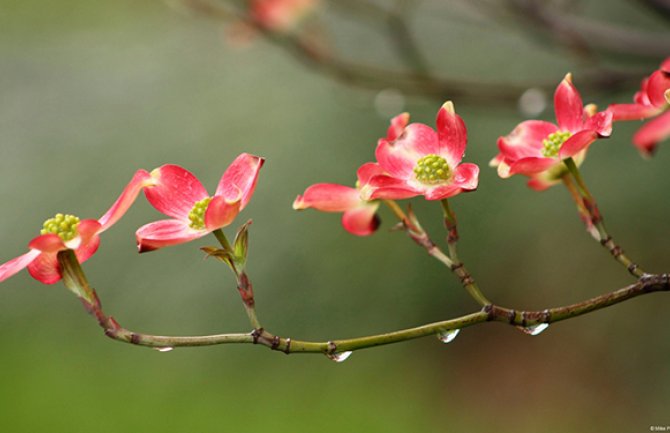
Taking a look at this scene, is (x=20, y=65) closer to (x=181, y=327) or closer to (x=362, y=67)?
(x=181, y=327)

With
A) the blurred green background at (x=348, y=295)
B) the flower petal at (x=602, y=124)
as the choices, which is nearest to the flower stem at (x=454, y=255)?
the flower petal at (x=602, y=124)

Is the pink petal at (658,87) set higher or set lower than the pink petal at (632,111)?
higher

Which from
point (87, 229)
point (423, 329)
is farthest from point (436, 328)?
point (87, 229)

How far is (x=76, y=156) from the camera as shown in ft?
11.9

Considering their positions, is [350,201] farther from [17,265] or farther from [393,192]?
[17,265]

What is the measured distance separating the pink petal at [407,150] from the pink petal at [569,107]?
0.08 meters

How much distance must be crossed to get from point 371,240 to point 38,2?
296 cm

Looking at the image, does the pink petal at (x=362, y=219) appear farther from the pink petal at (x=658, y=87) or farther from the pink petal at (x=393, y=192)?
the pink petal at (x=658, y=87)

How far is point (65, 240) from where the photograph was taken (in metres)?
0.52

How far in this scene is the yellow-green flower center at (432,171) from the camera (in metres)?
0.52

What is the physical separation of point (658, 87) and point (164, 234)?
1.07ft

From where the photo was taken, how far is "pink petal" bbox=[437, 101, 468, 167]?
0.52m

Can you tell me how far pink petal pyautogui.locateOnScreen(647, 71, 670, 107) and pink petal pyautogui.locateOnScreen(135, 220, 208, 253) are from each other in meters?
0.29

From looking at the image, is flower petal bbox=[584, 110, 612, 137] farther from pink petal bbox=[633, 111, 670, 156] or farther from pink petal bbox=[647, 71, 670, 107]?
pink petal bbox=[633, 111, 670, 156]
